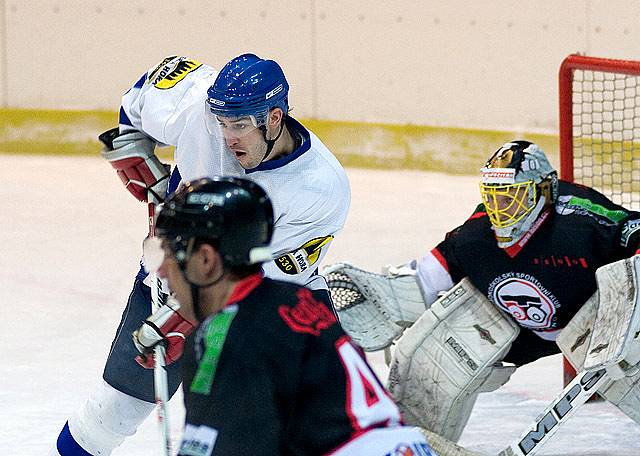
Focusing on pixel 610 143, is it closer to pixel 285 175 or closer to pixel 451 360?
pixel 451 360

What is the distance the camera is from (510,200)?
9.96ft

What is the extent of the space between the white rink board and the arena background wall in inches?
13.5

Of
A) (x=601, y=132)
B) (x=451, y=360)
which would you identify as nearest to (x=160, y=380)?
(x=451, y=360)

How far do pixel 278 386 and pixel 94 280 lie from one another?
128 inches

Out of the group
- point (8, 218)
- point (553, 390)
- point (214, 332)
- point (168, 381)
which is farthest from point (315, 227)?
point (8, 218)

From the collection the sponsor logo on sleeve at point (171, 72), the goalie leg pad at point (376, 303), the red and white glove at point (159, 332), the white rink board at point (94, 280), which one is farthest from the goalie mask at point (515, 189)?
the red and white glove at point (159, 332)

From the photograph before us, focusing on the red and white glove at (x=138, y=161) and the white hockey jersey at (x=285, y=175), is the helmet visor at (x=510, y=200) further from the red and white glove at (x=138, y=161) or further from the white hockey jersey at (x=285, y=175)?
the red and white glove at (x=138, y=161)

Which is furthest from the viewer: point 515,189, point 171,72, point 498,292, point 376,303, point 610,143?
point 610,143

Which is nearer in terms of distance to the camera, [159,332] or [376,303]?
[159,332]

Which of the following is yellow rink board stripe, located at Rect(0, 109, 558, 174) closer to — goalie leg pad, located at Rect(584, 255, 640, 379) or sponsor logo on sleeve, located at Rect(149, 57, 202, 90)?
goalie leg pad, located at Rect(584, 255, 640, 379)

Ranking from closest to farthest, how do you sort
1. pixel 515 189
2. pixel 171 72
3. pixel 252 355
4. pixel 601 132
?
pixel 252 355
pixel 171 72
pixel 515 189
pixel 601 132

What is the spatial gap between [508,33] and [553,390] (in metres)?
2.96

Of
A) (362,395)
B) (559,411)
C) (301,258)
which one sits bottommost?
(559,411)

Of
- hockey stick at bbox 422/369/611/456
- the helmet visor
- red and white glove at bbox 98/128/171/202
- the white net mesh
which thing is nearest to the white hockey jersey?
red and white glove at bbox 98/128/171/202
